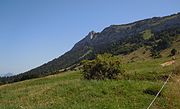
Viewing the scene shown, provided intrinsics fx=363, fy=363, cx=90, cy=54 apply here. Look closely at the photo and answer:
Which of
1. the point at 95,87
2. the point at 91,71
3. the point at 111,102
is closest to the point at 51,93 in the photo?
the point at 95,87

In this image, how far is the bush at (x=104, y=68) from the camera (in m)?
33.7

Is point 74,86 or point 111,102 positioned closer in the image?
point 111,102

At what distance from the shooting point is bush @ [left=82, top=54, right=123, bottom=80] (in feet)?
110

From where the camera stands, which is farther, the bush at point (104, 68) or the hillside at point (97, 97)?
the bush at point (104, 68)

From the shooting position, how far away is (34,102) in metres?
20.1

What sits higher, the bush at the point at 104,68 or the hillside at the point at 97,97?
the bush at the point at 104,68

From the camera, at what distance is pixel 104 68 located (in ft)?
111

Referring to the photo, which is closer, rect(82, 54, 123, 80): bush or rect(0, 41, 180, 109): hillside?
rect(0, 41, 180, 109): hillside

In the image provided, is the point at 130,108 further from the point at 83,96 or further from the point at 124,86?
the point at 124,86

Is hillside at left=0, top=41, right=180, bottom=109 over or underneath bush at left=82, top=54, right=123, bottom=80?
underneath

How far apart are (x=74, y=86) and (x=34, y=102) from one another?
12.6 ft

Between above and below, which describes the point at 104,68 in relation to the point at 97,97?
above

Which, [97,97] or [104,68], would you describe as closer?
[97,97]

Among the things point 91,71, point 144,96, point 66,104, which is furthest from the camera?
point 91,71
